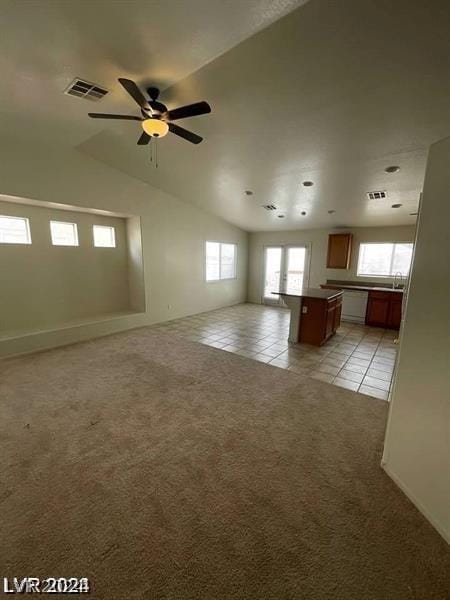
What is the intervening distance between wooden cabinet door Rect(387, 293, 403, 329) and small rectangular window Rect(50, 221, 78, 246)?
666cm

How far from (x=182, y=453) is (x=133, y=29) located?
3226mm

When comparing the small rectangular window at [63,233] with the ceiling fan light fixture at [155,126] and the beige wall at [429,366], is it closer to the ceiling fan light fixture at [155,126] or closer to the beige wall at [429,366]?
the ceiling fan light fixture at [155,126]

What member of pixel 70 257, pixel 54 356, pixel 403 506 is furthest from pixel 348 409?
pixel 70 257

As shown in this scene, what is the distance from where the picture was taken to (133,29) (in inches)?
71.1

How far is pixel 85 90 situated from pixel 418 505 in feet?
14.3

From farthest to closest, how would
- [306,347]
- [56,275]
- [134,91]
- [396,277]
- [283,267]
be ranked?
[283,267] → [396,277] → [56,275] → [306,347] → [134,91]

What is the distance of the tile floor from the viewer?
3.31 m

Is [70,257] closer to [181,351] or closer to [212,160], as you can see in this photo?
[181,351]

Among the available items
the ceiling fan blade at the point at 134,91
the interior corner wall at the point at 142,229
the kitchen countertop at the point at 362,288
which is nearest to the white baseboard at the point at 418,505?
the ceiling fan blade at the point at 134,91

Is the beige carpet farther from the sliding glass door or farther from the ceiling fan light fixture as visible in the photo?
the sliding glass door

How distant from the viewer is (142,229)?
5.20 m

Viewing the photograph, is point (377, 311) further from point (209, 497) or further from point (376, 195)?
point (209, 497)

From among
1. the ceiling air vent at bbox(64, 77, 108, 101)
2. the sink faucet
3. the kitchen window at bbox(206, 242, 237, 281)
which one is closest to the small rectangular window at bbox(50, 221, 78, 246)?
the ceiling air vent at bbox(64, 77, 108, 101)

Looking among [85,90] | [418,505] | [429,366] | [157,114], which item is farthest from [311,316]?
[85,90]
